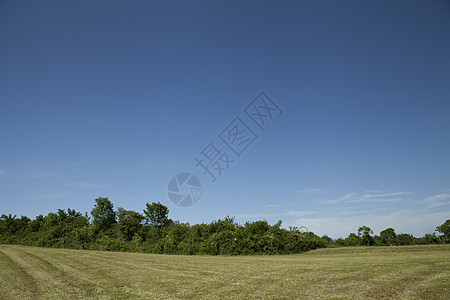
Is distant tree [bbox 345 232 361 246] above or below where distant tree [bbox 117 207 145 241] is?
below

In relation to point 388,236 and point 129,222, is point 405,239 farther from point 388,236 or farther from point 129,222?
point 129,222

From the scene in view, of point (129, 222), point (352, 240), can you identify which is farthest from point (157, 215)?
point (352, 240)

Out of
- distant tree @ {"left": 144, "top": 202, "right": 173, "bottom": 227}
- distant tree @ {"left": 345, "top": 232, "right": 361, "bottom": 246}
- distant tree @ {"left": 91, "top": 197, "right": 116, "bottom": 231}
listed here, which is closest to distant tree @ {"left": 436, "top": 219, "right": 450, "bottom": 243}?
distant tree @ {"left": 345, "top": 232, "right": 361, "bottom": 246}

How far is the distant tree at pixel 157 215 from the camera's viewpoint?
30031 mm

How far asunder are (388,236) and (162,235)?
862 inches

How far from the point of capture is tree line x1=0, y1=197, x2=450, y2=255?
20.0m

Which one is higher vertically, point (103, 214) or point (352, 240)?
point (103, 214)

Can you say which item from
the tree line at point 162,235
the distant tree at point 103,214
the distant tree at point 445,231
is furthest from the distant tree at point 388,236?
the distant tree at point 103,214

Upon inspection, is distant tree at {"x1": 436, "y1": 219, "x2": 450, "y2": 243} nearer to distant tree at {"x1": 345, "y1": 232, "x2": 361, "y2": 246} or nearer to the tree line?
the tree line

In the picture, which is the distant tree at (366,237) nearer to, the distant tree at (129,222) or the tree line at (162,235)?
the tree line at (162,235)

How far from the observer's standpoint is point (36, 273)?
9242mm

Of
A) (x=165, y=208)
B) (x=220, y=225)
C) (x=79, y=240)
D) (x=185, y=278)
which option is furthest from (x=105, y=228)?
(x=185, y=278)

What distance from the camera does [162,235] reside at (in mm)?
25391

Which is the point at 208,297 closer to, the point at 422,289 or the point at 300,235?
the point at 422,289
